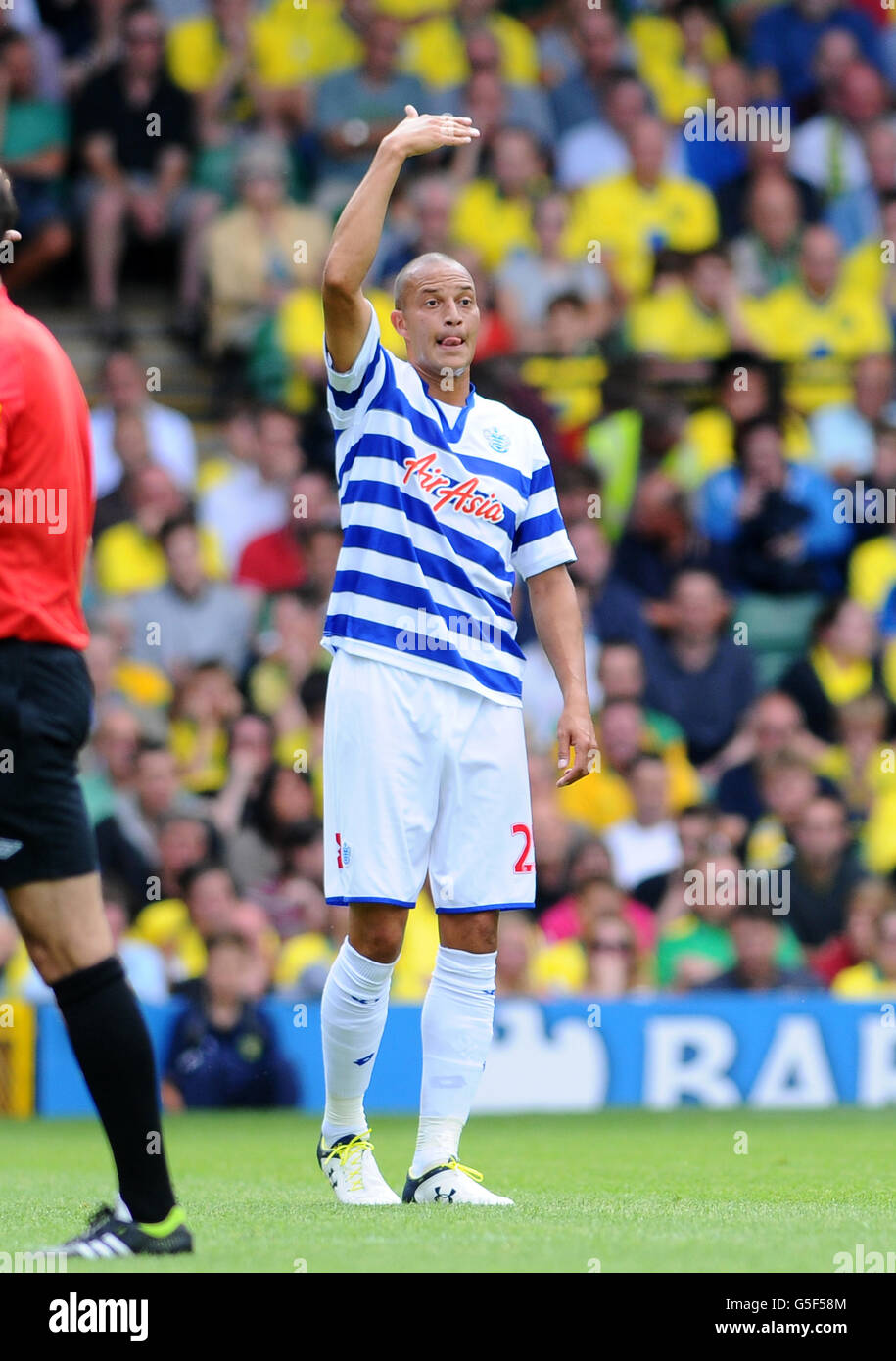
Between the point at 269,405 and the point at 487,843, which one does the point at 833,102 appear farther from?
the point at 487,843

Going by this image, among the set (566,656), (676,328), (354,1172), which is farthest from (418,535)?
(676,328)

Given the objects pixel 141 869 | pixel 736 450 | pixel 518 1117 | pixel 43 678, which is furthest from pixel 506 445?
pixel 736 450

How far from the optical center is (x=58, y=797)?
179 inches

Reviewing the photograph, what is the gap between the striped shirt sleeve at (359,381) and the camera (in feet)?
19.5

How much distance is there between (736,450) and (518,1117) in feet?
15.9

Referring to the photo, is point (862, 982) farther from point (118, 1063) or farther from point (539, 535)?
point (118, 1063)

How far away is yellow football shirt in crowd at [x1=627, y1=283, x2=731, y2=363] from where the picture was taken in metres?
13.8

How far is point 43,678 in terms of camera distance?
4.57m

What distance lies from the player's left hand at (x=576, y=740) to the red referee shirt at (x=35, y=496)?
1.75 m

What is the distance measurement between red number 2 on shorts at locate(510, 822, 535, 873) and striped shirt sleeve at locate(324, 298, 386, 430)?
1.19 meters

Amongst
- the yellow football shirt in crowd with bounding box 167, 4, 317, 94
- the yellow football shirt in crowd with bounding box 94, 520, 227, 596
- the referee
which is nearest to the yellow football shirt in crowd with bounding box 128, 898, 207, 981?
the yellow football shirt in crowd with bounding box 94, 520, 227, 596

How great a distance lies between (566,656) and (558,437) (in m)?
7.03
